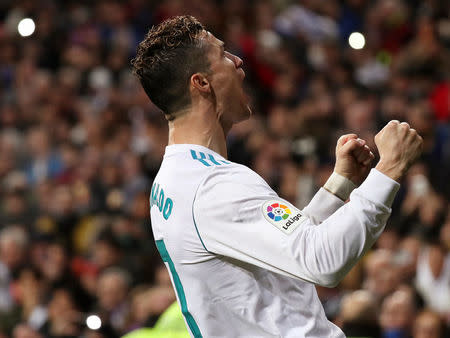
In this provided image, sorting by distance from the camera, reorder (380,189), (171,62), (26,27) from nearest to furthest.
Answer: (380,189) → (171,62) → (26,27)

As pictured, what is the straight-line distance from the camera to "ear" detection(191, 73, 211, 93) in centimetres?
250

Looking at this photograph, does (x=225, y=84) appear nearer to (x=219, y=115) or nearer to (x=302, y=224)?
(x=219, y=115)

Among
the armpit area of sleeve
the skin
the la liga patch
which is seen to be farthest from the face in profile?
the armpit area of sleeve

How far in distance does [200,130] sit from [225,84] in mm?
156

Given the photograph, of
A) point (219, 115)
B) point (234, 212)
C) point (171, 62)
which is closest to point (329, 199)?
point (219, 115)

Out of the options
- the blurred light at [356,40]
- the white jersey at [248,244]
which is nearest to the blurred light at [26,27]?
the blurred light at [356,40]

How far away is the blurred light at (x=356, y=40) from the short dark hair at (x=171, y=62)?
5.77 m

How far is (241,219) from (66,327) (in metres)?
3.86

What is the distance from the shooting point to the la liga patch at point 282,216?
85.3 inches

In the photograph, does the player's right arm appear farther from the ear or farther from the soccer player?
the ear

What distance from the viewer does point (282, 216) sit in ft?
7.18

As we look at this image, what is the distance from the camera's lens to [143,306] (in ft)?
20.1

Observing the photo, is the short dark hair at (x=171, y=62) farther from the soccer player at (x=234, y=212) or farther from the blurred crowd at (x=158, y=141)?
the blurred crowd at (x=158, y=141)

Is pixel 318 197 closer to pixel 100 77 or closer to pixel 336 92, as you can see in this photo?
pixel 336 92
